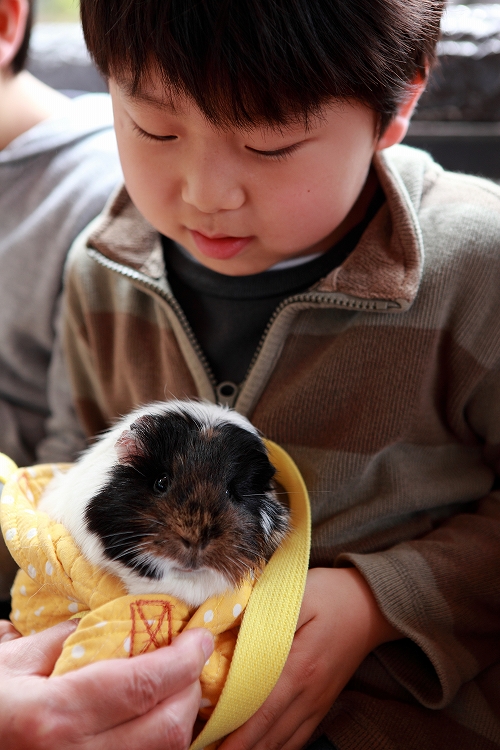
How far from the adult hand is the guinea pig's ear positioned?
0.64 ft

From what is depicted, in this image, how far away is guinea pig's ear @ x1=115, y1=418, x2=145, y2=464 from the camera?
0.72 m

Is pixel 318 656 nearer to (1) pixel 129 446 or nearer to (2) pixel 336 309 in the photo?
(1) pixel 129 446

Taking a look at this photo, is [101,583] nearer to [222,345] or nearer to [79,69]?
[222,345]

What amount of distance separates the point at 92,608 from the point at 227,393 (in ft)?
1.25

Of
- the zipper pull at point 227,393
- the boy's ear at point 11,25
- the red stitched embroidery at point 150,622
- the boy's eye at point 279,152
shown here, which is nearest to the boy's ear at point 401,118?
the boy's eye at point 279,152

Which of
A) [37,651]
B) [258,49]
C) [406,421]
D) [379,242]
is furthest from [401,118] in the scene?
[37,651]

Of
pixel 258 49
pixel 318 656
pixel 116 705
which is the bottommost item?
pixel 318 656

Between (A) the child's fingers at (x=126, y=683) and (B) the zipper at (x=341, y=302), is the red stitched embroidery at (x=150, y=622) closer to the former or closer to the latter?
(A) the child's fingers at (x=126, y=683)

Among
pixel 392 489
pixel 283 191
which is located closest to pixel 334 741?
pixel 392 489

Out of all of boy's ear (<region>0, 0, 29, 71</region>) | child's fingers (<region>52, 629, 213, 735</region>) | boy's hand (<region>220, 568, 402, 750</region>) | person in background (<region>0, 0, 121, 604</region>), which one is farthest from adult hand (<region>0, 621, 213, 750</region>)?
boy's ear (<region>0, 0, 29, 71</region>)

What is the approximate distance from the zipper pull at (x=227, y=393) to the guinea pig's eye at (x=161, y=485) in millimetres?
279

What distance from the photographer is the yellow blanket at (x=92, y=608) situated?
648 millimetres

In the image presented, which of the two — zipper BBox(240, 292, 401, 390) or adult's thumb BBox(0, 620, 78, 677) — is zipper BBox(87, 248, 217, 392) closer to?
zipper BBox(240, 292, 401, 390)

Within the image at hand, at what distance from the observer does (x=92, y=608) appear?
67 cm
